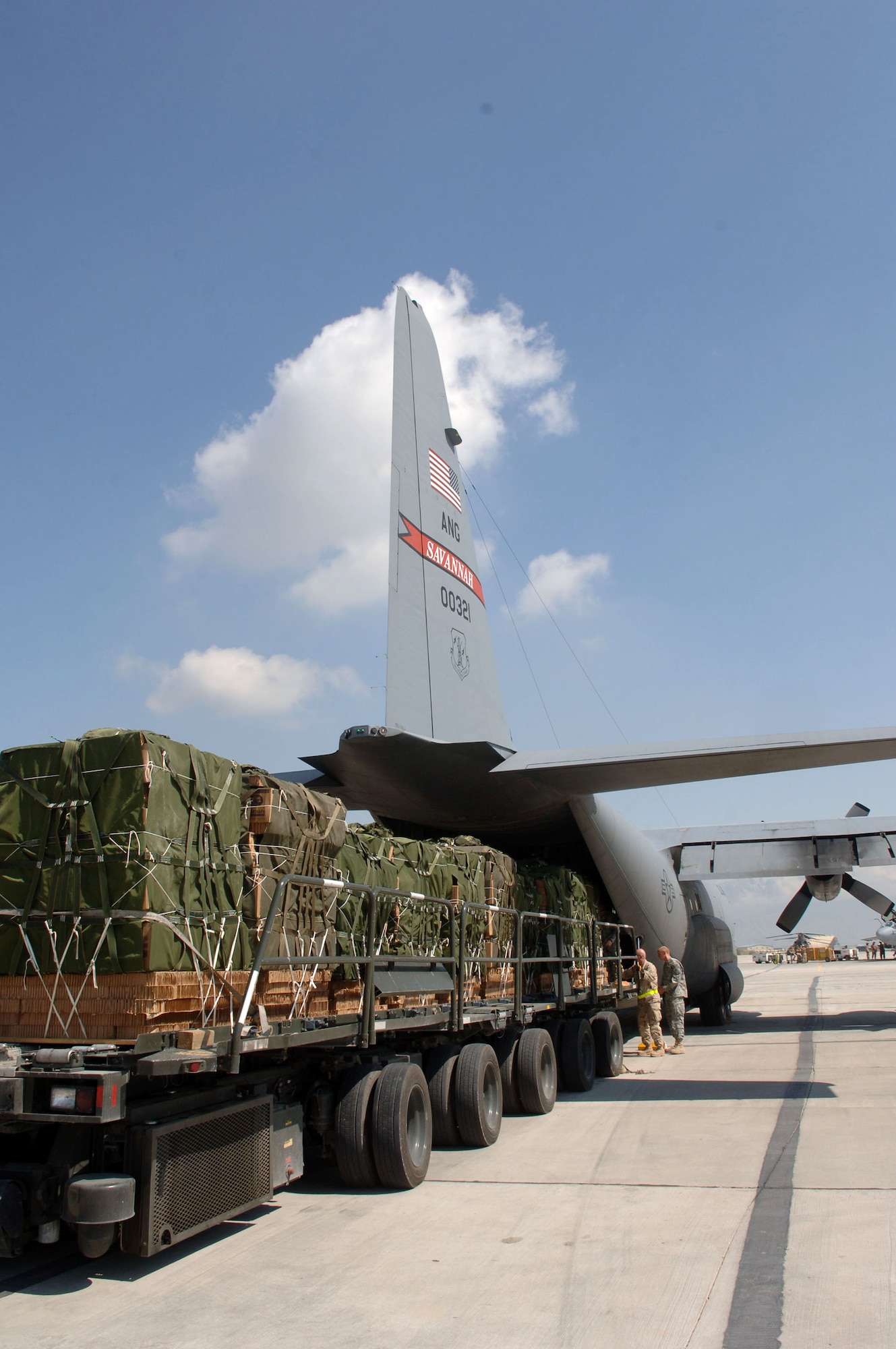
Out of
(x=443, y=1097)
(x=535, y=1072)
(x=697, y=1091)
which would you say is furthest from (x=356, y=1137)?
(x=697, y=1091)

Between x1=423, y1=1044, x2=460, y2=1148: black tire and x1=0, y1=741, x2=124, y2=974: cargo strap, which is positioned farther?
x1=423, y1=1044, x2=460, y2=1148: black tire

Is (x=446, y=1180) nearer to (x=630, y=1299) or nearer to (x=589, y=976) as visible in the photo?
(x=630, y=1299)

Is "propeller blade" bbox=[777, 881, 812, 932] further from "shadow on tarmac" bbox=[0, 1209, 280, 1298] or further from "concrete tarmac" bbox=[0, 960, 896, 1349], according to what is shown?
"shadow on tarmac" bbox=[0, 1209, 280, 1298]

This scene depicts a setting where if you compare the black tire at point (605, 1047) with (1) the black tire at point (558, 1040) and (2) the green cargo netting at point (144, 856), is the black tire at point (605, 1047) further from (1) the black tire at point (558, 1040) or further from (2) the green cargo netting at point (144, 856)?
(2) the green cargo netting at point (144, 856)

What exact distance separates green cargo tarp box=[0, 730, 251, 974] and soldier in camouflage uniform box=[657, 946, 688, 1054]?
1155cm

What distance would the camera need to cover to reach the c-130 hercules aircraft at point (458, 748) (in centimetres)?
1103

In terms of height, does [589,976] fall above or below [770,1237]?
above

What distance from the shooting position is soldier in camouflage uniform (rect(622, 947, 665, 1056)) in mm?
15219

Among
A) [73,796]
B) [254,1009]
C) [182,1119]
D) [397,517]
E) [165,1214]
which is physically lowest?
[165,1214]

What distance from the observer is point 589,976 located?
44.2ft

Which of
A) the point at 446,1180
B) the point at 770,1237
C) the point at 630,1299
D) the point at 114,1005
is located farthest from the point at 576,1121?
the point at 114,1005

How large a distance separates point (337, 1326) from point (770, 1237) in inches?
104

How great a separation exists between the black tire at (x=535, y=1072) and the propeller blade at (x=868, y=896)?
1290cm

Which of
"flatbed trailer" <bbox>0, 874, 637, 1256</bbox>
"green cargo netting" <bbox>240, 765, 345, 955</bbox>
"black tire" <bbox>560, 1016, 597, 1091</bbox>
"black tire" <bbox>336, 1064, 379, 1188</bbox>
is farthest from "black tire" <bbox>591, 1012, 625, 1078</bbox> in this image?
"green cargo netting" <bbox>240, 765, 345, 955</bbox>
